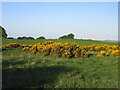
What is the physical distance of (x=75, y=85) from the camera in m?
5.38

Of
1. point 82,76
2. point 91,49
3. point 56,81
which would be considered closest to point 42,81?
point 56,81

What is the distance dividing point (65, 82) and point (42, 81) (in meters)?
0.86

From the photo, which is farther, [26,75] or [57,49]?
[57,49]

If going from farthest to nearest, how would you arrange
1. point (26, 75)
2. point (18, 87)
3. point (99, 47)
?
point (99, 47) < point (26, 75) < point (18, 87)

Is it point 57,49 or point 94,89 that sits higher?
point 57,49

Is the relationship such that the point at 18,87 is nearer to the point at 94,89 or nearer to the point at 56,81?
the point at 56,81

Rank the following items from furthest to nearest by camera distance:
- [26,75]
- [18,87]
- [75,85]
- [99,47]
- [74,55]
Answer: [99,47], [74,55], [26,75], [75,85], [18,87]

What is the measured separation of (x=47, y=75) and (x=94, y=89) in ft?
6.90

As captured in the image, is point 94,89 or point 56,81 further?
point 56,81

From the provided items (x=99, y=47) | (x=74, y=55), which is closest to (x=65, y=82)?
(x=74, y=55)

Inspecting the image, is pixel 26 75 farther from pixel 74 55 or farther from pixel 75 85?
pixel 74 55

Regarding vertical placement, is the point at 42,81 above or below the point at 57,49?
below

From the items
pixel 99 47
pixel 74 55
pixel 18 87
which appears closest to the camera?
pixel 18 87

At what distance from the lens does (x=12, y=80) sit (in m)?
5.66
